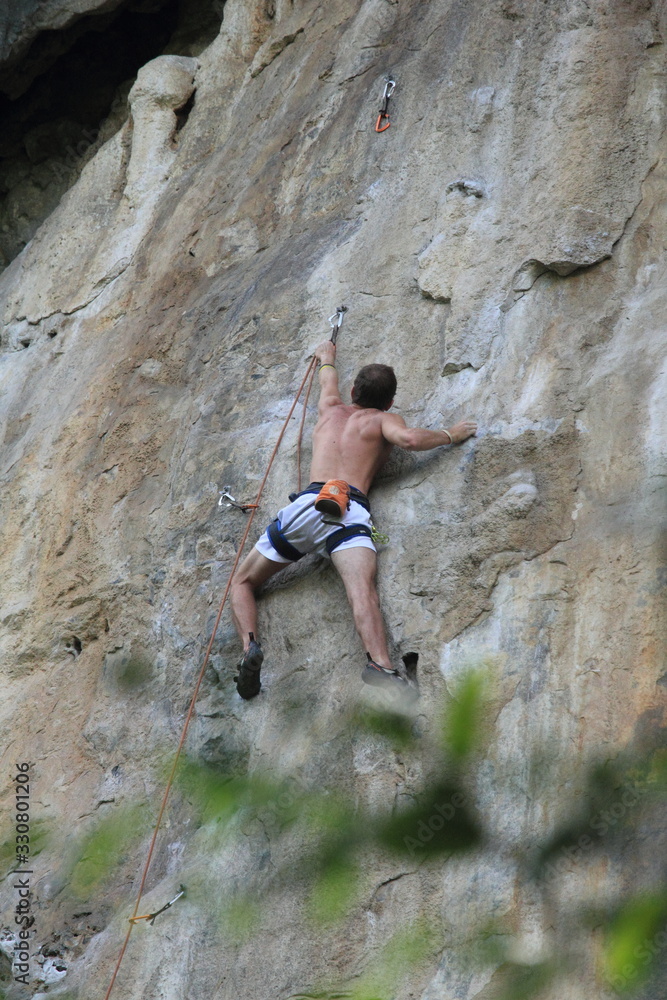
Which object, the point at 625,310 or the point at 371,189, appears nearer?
the point at 625,310

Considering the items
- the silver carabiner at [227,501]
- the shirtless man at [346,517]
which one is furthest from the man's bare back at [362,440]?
the silver carabiner at [227,501]

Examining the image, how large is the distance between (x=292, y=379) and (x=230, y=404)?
0.42m

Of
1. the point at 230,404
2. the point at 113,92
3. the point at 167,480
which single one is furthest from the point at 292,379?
the point at 113,92

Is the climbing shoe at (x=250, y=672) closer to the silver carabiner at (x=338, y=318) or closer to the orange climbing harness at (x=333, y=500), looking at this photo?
the orange climbing harness at (x=333, y=500)

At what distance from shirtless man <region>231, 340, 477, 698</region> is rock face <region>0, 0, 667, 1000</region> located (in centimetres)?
12

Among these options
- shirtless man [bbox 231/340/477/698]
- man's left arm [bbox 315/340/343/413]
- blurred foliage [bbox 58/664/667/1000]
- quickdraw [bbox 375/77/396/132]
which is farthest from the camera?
quickdraw [bbox 375/77/396/132]

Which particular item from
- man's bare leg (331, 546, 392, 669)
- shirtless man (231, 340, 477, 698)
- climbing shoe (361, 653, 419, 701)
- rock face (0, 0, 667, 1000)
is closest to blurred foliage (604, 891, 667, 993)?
rock face (0, 0, 667, 1000)

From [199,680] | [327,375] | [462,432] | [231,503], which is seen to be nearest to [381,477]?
[462,432]

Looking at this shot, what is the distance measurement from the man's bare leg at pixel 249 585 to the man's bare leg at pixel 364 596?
43 cm

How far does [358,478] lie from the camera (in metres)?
5.63

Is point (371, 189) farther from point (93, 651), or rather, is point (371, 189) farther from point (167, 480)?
point (93, 651)

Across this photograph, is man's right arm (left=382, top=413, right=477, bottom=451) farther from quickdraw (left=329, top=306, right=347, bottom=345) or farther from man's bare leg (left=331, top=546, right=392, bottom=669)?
quickdraw (left=329, top=306, right=347, bottom=345)

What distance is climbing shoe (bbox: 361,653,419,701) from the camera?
4.86 m

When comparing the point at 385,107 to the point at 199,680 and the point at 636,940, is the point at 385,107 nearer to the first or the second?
the point at 199,680
